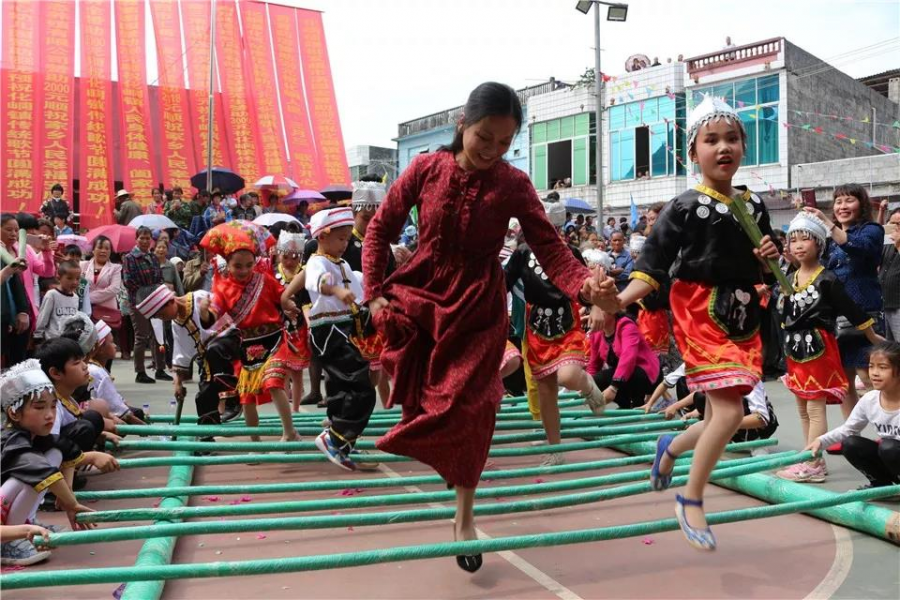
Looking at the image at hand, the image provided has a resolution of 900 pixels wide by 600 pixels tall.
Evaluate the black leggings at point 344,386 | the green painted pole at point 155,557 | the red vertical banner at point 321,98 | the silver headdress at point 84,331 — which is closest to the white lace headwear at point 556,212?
the black leggings at point 344,386

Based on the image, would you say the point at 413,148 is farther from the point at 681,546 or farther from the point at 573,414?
the point at 681,546

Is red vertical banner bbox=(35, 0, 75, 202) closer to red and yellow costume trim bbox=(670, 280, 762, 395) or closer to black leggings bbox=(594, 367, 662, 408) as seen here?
black leggings bbox=(594, 367, 662, 408)

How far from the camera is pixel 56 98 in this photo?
1581cm

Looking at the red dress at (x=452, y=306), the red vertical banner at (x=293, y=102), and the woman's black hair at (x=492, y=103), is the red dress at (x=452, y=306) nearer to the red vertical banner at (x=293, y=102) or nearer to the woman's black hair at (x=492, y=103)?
the woman's black hair at (x=492, y=103)

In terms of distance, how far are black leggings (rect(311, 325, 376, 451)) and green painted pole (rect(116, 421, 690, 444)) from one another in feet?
1.81

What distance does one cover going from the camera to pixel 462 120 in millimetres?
3180

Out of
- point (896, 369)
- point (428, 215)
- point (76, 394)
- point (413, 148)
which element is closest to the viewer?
point (428, 215)

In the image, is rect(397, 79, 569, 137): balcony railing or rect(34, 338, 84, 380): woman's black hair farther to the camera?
rect(397, 79, 569, 137): balcony railing

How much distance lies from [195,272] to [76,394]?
4575 millimetres

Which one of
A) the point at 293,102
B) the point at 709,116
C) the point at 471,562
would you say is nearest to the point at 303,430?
the point at 471,562

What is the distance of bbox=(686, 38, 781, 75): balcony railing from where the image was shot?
64.7 feet

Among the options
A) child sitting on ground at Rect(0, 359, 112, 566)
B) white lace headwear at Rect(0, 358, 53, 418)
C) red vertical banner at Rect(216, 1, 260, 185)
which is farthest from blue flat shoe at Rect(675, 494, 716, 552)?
red vertical banner at Rect(216, 1, 260, 185)

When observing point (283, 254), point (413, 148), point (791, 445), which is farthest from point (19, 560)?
point (413, 148)

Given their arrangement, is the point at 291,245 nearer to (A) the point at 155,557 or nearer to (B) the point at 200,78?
(A) the point at 155,557
